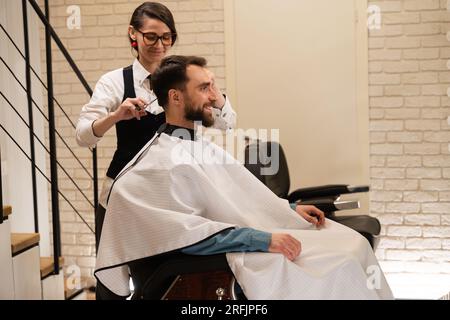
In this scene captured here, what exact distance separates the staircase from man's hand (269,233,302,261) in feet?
3.53

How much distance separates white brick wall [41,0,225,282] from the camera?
137 inches

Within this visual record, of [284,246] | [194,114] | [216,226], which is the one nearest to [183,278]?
[216,226]

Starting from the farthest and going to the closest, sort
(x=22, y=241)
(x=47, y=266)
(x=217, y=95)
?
A: 1. (x=47, y=266)
2. (x=22, y=241)
3. (x=217, y=95)

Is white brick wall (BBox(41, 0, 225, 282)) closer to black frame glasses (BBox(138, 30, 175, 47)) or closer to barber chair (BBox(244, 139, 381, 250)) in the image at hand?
barber chair (BBox(244, 139, 381, 250))

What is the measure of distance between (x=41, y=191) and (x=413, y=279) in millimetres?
2324

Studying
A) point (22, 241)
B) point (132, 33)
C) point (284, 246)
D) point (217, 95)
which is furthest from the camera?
point (22, 241)

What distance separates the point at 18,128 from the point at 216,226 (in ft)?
6.54

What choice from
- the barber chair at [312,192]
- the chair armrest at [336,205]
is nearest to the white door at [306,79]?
the barber chair at [312,192]

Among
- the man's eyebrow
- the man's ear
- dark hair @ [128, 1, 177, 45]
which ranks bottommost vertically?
the man's ear

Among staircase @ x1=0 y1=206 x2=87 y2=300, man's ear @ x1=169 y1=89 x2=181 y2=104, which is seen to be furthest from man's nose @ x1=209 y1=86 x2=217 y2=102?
staircase @ x1=0 y1=206 x2=87 y2=300

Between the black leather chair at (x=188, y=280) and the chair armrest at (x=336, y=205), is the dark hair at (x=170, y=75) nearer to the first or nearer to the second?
the black leather chair at (x=188, y=280)

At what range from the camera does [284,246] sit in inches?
66.4

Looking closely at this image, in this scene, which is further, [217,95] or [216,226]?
[217,95]

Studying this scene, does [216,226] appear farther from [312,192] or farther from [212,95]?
[312,192]
